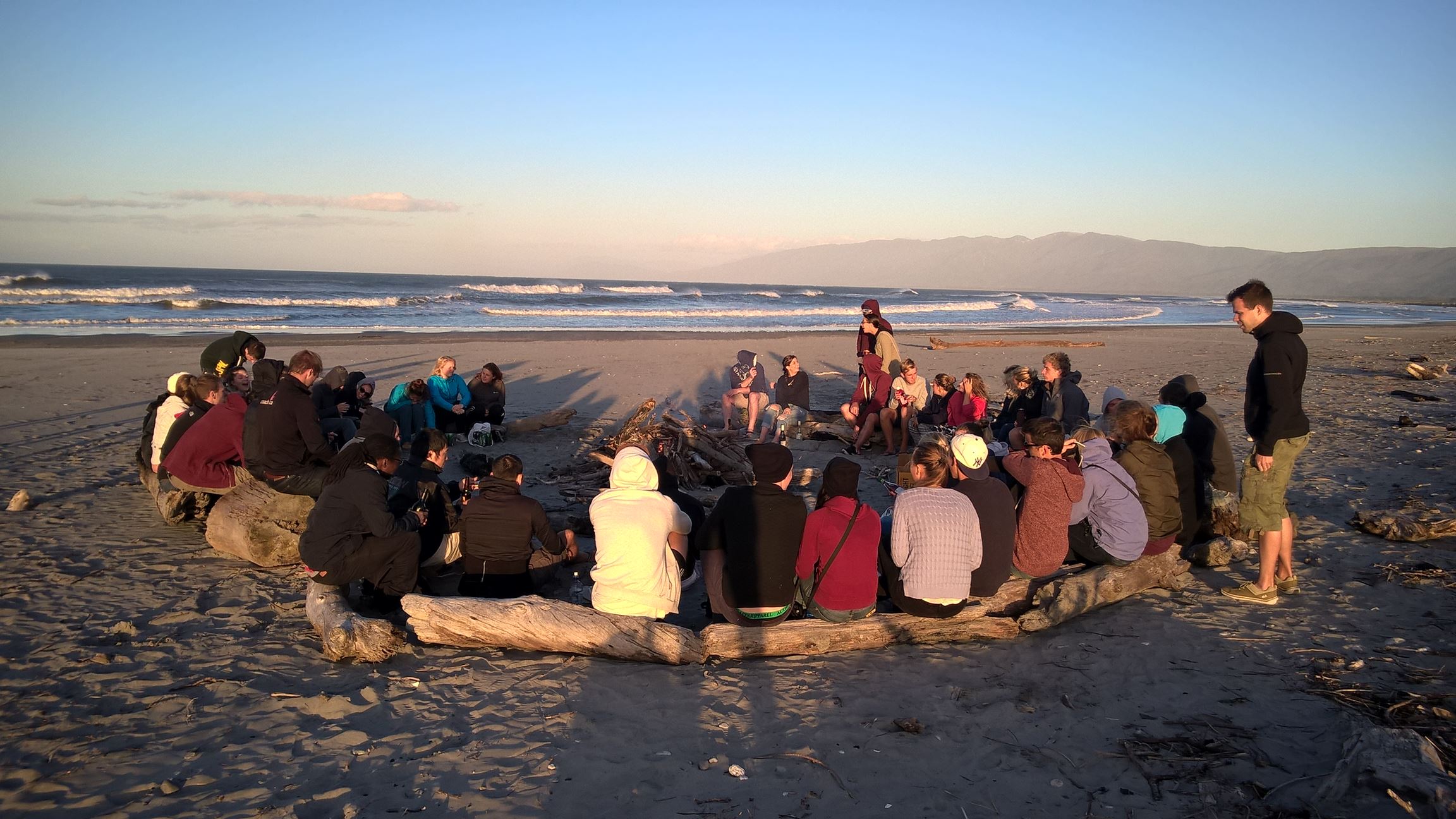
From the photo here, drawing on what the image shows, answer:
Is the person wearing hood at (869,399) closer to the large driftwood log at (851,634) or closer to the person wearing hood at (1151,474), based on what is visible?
the person wearing hood at (1151,474)

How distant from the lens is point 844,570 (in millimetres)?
4512

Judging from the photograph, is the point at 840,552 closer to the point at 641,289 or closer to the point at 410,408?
the point at 410,408

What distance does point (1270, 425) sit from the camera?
189 inches

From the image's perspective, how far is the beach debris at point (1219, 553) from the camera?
568 centimetres

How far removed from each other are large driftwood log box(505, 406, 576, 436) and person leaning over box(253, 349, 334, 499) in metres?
3.86

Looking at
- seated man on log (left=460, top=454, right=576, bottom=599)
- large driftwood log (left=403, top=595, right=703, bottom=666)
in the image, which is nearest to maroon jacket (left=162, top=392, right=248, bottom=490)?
seated man on log (left=460, top=454, right=576, bottom=599)

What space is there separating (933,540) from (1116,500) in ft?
5.23

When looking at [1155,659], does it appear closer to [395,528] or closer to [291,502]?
[395,528]

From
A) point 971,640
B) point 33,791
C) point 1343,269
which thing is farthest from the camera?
point 1343,269

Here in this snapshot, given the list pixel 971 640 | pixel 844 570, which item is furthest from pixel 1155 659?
pixel 844 570

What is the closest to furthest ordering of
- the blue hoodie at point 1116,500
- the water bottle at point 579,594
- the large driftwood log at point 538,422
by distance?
1. the water bottle at point 579,594
2. the blue hoodie at point 1116,500
3. the large driftwood log at point 538,422

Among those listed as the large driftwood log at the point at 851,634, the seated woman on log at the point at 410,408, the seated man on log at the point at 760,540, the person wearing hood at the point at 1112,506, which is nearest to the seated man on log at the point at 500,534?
the seated man on log at the point at 760,540

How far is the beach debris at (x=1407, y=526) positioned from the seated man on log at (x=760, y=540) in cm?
492

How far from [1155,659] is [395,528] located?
4.76 metres
